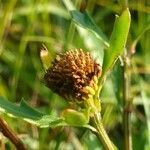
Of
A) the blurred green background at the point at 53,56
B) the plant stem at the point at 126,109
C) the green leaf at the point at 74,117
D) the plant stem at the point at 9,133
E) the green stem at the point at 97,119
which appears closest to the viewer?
the green leaf at the point at 74,117

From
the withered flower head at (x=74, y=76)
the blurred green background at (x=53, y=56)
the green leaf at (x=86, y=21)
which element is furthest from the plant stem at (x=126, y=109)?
the withered flower head at (x=74, y=76)

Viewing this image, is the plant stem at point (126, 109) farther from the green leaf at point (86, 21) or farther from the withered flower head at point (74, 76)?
the withered flower head at point (74, 76)

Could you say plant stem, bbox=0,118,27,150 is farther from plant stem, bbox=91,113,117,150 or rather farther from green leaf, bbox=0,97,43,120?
plant stem, bbox=91,113,117,150

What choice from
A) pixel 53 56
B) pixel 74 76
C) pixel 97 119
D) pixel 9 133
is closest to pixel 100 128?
pixel 97 119

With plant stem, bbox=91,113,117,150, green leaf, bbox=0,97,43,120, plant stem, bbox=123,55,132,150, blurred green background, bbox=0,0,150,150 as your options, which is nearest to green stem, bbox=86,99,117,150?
plant stem, bbox=91,113,117,150

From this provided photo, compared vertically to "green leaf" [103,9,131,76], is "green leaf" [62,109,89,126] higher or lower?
lower

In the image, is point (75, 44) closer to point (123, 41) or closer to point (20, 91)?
point (20, 91)

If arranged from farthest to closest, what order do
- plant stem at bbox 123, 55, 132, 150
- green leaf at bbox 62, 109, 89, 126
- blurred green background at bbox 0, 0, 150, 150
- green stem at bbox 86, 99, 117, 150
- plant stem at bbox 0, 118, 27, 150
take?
blurred green background at bbox 0, 0, 150, 150 < plant stem at bbox 123, 55, 132, 150 < plant stem at bbox 0, 118, 27, 150 < green stem at bbox 86, 99, 117, 150 < green leaf at bbox 62, 109, 89, 126

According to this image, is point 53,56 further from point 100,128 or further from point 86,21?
point 100,128
